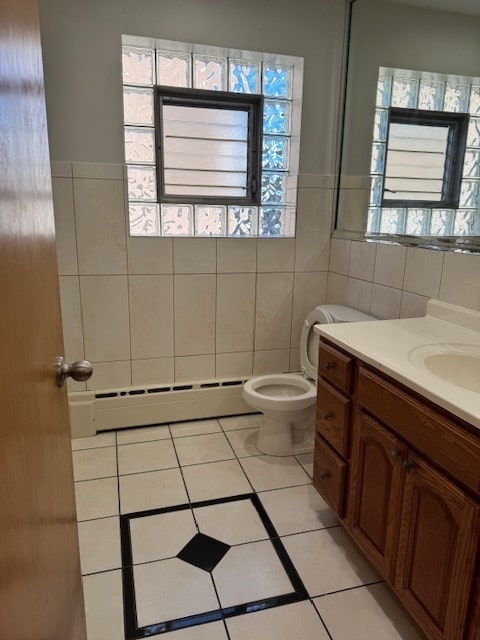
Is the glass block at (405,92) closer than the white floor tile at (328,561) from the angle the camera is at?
No

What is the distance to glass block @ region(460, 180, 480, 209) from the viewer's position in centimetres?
183

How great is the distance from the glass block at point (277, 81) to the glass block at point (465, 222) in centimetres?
128

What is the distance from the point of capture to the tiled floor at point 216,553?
1397 mm

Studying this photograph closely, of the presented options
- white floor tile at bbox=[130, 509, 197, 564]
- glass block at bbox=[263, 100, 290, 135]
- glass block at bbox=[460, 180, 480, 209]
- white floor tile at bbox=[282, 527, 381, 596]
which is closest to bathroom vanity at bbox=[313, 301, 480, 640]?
white floor tile at bbox=[282, 527, 381, 596]

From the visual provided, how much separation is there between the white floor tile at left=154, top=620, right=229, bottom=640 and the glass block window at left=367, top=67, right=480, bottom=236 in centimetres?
169

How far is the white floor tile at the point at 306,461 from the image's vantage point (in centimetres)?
222

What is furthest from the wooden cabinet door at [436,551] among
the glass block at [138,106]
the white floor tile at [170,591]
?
the glass block at [138,106]

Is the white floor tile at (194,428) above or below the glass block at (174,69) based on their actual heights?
below

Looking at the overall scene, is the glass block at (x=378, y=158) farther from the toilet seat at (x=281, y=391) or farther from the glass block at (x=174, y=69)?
the toilet seat at (x=281, y=391)

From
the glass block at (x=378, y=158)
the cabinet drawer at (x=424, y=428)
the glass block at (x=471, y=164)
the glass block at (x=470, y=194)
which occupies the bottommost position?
the cabinet drawer at (x=424, y=428)

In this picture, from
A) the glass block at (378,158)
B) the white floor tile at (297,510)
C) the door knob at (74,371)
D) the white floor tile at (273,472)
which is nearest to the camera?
the door knob at (74,371)

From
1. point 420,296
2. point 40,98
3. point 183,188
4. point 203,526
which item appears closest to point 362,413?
point 420,296

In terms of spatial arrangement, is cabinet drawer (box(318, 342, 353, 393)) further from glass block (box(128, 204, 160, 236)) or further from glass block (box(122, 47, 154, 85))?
glass block (box(122, 47, 154, 85))

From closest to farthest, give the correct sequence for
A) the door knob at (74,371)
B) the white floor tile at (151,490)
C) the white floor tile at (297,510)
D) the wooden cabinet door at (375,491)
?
the door knob at (74,371), the wooden cabinet door at (375,491), the white floor tile at (297,510), the white floor tile at (151,490)
